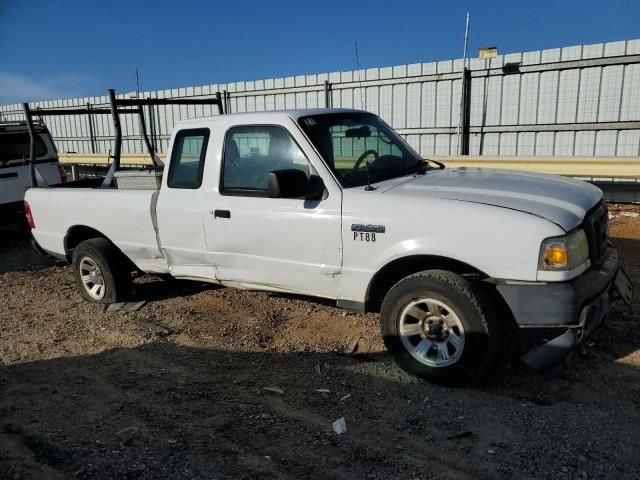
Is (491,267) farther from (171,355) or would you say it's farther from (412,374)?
(171,355)

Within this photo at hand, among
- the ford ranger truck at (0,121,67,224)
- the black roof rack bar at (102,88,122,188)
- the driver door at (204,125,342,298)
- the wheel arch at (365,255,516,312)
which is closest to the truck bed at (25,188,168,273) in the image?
the black roof rack bar at (102,88,122,188)

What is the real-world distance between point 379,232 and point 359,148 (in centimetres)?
108

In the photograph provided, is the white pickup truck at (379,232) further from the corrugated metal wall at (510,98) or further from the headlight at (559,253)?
the corrugated metal wall at (510,98)

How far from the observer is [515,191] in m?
3.84

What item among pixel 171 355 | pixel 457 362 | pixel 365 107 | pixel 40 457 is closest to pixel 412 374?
pixel 457 362

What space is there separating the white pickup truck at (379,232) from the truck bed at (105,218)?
2 cm

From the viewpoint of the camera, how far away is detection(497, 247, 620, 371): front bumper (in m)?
3.33

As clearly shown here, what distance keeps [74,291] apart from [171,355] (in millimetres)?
2659

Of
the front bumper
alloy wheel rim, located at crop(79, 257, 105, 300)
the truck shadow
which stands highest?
the front bumper

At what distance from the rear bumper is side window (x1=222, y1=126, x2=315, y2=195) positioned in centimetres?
185

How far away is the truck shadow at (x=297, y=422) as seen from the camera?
9.75 ft

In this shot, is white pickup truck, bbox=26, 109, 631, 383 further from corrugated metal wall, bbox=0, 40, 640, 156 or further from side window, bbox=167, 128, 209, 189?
corrugated metal wall, bbox=0, 40, 640, 156

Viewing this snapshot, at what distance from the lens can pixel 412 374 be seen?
3.96 meters

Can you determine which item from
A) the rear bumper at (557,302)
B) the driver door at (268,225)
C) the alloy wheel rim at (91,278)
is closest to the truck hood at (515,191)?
the rear bumper at (557,302)
